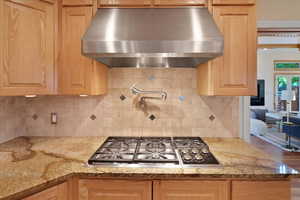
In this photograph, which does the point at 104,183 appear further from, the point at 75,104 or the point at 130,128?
the point at 75,104

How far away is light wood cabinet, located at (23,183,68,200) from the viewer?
123 centimetres

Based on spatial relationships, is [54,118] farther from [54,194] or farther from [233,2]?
[233,2]

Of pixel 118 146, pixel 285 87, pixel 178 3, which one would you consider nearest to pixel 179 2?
pixel 178 3

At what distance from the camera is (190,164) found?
1.46 metres

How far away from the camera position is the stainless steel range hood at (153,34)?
4.90ft

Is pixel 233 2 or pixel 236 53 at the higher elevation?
pixel 233 2

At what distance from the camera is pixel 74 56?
185cm

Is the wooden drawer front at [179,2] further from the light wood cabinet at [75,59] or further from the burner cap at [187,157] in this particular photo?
the burner cap at [187,157]

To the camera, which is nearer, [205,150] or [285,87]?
[205,150]

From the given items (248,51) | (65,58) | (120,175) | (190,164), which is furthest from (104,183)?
(248,51)

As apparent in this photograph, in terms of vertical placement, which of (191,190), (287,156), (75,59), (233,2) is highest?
(233,2)

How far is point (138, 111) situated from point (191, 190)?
3.44ft

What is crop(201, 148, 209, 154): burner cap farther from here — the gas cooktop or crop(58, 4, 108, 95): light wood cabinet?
crop(58, 4, 108, 95): light wood cabinet

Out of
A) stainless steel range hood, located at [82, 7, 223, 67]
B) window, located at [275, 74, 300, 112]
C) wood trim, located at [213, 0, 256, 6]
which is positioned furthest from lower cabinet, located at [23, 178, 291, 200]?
window, located at [275, 74, 300, 112]
